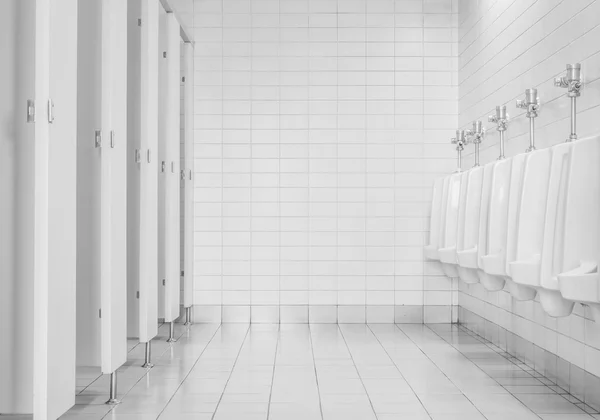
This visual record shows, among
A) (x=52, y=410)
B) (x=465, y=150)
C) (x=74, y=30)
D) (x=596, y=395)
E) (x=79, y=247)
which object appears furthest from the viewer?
(x=465, y=150)

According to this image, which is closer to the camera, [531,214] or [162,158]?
[531,214]

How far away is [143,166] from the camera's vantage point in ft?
12.2

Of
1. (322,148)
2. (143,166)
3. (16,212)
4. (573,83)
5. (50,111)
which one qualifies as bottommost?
(16,212)

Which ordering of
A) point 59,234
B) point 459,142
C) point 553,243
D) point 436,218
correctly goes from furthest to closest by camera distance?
1. point 459,142
2. point 436,218
3. point 553,243
4. point 59,234

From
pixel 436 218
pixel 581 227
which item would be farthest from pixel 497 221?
pixel 436 218

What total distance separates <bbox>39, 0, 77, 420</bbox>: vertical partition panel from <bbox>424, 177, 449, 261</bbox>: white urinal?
9.43 feet

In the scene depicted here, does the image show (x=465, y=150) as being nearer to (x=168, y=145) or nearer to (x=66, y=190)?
(x=168, y=145)

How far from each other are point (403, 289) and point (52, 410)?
350 cm

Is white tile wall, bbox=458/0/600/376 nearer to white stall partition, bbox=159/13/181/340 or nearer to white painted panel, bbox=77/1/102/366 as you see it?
white stall partition, bbox=159/13/181/340

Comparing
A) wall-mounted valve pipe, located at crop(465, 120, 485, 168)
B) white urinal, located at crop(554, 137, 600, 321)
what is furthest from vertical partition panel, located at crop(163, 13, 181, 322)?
white urinal, located at crop(554, 137, 600, 321)

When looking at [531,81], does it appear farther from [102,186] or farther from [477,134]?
[102,186]

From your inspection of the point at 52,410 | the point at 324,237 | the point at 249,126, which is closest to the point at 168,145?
the point at 249,126

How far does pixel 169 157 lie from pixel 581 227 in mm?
2725

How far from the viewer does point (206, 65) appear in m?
5.46
